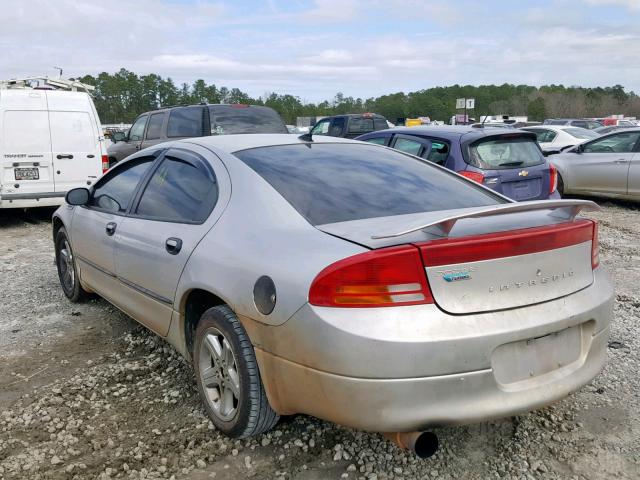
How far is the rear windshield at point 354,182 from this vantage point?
294 centimetres

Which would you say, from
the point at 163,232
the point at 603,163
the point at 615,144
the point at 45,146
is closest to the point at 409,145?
the point at 163,232

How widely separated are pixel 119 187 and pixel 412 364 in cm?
294

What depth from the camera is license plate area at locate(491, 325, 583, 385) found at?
2389mm

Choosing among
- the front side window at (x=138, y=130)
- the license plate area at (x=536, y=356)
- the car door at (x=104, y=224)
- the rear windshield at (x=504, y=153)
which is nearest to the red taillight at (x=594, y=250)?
the license plate area at (x=536, y=356)

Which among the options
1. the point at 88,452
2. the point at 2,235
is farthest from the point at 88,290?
the point at 2,235

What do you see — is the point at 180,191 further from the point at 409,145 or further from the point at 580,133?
the point at 580,133

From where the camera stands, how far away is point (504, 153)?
7.21m

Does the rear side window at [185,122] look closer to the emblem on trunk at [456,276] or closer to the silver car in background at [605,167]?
the silver car in background at [605,167]

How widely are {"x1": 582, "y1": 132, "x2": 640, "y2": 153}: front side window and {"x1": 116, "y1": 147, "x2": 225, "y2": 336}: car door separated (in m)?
9.27

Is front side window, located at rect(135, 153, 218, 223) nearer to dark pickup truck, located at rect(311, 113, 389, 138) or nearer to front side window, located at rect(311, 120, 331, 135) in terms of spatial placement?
dark pickup truck, located at rect(311, 113, 389, 138)

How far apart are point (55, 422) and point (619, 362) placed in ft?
11.2

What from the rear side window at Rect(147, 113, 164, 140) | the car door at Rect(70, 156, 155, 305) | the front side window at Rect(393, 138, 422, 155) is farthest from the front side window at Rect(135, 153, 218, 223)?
the rear side window at Rect(147, 113, 164, 140)

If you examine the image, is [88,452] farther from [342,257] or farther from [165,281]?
[342,257]

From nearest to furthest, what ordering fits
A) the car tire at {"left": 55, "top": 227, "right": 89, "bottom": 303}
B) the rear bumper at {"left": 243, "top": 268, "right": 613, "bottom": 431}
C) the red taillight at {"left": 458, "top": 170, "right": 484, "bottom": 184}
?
the rear bumper at {"left": 243, "top": 268, "right": 613, "bottom": 431} < the car tire at {"left": 55, "top": 227, "right": 89, "bottom": 303} < the red taillight at {"left": 458, "top": 170, "right": 484, "bottom": 184}
